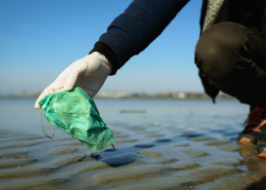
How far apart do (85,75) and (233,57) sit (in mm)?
1268

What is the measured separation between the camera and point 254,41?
1.73 metres

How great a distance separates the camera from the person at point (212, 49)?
1161mm

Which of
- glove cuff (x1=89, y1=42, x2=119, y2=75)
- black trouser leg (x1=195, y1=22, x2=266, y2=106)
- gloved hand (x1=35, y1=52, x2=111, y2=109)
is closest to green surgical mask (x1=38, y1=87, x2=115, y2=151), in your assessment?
gloved hand (x1=35, y1=52, x2=111, y2=109)

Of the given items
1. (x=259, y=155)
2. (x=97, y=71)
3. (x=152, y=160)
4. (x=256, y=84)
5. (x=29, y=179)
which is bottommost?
(x=259, y=155)

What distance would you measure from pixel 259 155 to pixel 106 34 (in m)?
1.41

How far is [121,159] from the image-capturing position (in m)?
1.52

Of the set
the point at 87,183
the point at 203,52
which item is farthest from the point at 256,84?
the point at 87,183

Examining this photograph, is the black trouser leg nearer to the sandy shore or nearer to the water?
the sandy shore

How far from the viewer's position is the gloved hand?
3.67ft

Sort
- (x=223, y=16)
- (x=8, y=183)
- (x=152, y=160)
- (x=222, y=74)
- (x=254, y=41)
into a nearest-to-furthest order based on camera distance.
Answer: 1. (x=8, y=183)
2. (x=152, y=160)
3. (x=254, y=41)
4. (x=222, y=74)
5. (x=223, y=16)

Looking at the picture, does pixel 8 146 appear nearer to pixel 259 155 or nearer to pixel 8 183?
pixel 8 183

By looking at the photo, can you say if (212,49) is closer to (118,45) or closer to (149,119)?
(118,45)

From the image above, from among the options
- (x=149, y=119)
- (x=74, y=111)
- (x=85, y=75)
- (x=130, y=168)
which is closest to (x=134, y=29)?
(x=85, y=75)

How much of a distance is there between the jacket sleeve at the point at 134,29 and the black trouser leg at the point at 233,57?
0.71 meters
